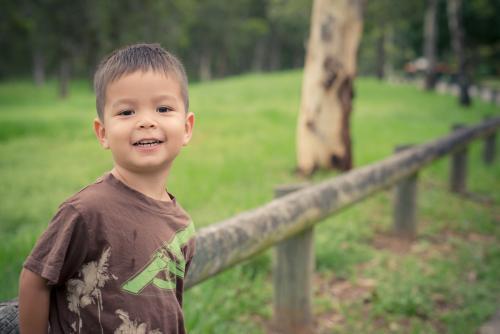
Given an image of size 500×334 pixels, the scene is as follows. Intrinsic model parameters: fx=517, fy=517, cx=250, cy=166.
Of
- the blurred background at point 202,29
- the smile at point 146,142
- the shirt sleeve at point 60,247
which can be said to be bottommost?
the shirt sleeve at point 60,247

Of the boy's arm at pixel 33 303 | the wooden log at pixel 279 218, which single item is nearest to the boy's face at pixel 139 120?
the boy's arm at pixel 33 303

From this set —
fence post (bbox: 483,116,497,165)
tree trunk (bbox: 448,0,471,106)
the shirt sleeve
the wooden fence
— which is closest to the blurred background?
tree trunk (bbox: 448,0,471,106)

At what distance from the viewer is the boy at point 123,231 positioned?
4.32 feet

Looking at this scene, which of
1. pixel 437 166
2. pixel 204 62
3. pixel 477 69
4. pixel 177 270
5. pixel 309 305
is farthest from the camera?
pixel 204 62

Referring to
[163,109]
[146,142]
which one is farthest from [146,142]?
[163,109]

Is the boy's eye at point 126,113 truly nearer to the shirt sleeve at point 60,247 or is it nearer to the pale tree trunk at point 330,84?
the shirt sleeve at point 60,247

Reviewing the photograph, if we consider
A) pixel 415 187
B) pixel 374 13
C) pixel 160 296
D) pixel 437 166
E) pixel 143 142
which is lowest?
pixel 437 166

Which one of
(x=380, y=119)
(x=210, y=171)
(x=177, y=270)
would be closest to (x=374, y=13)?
(x=380, y=119)

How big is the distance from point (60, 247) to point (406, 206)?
4587 millimetres

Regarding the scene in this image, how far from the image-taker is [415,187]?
5.42 metres

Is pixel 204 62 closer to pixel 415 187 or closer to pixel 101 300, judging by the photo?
pixel 415 187

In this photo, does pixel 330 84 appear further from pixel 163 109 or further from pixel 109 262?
pixel 109 262

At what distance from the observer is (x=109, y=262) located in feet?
4.52

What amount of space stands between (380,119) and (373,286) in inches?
460
